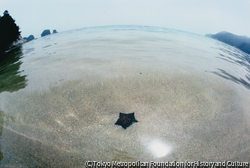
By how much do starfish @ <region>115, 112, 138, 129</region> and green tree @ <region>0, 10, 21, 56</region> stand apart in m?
15.1

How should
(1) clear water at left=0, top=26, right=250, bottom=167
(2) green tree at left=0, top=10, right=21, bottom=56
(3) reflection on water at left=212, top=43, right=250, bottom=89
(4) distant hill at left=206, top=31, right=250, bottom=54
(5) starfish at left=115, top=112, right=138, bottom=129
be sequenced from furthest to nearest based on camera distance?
(4) distant hill at left=206, top=31, right=250, bottom=54, (2) green tree at left=0, top=10, right=21, bottom=56, (3) reflection on water at left=212, top=43, right=250, bottom=89, (5) starfish at left=115, top=112, right=138, bottom=129, (1) clear water at left=0, top=26, right=250, bottom=167

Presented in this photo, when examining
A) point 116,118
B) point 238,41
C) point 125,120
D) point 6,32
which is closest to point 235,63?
point 125,120

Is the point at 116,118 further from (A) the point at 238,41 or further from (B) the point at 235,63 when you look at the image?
(A) the point at 238,41

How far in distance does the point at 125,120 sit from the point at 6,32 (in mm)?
17022

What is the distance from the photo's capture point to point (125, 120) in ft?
7.48

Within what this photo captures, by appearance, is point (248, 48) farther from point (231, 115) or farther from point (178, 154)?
point (178, 154)

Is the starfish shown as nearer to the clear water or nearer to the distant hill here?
the clear water

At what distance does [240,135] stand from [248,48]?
38.8 meters

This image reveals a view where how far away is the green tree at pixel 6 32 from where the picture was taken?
10.9 meters

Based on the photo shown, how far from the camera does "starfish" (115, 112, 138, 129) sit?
222cm

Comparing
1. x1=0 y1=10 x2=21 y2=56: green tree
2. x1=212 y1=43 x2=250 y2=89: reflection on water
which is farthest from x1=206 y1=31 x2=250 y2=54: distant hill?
x1=0 y1=10 x2=21 y2=56: green tree

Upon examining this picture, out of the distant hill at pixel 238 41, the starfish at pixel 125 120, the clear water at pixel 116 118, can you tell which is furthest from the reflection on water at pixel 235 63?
the distant hill at pixel 238 41

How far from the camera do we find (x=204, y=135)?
2127mm

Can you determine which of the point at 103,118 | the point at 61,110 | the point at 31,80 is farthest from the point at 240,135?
the point at 31,80
